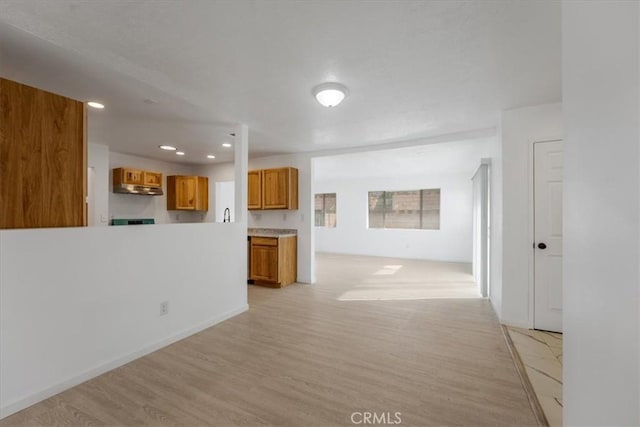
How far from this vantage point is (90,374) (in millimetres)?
2172

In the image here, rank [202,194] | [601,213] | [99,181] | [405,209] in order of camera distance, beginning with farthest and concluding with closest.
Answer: [405,209] → [202,194] → [99,181] → [601,213]

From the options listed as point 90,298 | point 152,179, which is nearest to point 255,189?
point 152,179

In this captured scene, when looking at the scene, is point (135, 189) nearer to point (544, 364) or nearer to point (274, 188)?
point (274, 188)

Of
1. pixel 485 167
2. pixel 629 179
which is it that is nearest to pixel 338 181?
pixel 485 167

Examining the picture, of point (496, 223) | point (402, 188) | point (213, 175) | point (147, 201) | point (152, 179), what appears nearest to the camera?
point (496, 223)

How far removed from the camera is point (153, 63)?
2188mm

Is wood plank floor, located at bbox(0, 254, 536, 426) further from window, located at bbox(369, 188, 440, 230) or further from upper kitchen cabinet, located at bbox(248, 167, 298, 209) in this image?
window, located at bbox(369, 188, 440, 230)

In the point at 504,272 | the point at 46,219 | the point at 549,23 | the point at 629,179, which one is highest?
the point at 549,23

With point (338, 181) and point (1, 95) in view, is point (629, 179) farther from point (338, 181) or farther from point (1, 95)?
point (338, 181)

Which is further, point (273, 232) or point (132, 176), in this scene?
point (273, 232)

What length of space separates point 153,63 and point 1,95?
3.14 feet

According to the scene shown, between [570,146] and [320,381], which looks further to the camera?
[320,381]

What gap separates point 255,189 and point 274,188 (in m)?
0.46

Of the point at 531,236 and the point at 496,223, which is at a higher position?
the point at 496,223
